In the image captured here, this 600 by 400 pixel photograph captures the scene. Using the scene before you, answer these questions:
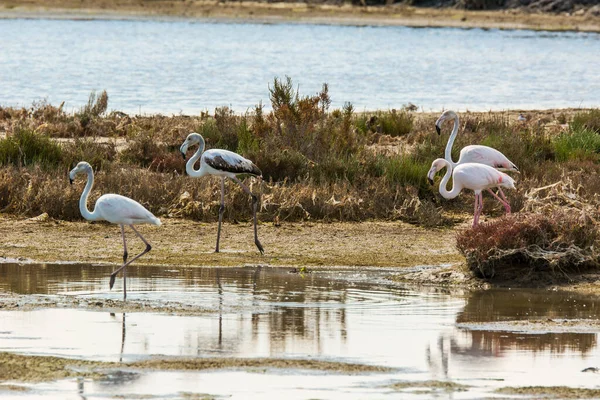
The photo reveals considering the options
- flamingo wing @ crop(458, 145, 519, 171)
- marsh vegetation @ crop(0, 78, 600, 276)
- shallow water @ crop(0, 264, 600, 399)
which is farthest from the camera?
flamingo wing @ crop(458, 145, 519, 171)

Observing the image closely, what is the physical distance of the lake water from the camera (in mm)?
30609

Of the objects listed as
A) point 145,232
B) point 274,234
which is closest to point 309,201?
point 274,234

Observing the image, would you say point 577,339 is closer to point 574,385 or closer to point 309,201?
point 574,385

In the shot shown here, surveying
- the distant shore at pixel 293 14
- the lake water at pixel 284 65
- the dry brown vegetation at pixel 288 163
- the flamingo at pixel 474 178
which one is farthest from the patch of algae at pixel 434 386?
the distant shore at pixel 293 14

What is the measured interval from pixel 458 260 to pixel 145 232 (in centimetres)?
392

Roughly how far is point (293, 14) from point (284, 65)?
28310 millimetres

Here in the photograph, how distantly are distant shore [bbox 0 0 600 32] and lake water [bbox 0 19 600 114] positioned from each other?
2.51 metres

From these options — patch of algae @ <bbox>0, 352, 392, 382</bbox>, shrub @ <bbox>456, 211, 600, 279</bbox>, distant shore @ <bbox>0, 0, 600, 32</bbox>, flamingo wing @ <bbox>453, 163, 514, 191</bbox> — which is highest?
distant shore @ <bbox>0, 0, 600, 32</bbox>

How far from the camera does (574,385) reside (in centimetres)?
820

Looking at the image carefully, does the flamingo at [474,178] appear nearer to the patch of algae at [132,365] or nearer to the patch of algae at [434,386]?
the patch of algae at [132,365]

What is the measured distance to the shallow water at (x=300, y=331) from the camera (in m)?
8.13

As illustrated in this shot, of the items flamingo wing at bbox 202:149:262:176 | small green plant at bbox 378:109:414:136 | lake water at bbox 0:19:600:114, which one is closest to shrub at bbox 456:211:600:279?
flamingo wing at bbox 202:149:262:176

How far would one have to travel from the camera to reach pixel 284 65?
42188mm

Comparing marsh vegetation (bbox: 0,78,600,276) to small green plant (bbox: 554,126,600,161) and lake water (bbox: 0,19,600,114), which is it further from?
lake water (bbox: 0,19,600,114)
